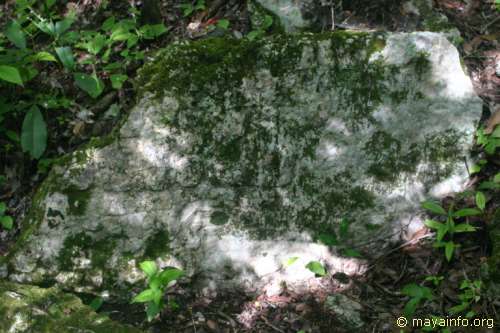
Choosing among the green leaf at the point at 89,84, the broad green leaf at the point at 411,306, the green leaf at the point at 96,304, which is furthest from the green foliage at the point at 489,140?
the green leaf at the point at 89,84

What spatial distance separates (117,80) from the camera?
14.1 ft

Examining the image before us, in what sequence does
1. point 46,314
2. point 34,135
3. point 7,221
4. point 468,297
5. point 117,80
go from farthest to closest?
1. point 117,80
2. point 34,135
3. point 7,221
4. point 468,297
5. point 46,314

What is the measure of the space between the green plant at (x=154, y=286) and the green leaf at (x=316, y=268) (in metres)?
0.81

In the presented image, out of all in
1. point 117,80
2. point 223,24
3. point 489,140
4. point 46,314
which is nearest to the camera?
point 46,314

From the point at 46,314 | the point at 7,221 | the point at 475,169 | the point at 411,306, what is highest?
the point at 46,314

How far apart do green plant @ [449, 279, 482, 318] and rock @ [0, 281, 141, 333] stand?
176 centimetres

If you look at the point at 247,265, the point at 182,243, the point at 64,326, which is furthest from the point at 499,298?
the point at 64,326

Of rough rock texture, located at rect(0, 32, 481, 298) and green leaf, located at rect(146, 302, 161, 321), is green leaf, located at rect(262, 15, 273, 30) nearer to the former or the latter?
rough rock texture, located at rect(0, 32, 481, 298)

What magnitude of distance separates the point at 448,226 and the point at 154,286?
1824 millimetres

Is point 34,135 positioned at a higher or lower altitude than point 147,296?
higher

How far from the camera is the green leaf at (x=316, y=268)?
3129mm

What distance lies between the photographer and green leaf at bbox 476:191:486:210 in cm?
302

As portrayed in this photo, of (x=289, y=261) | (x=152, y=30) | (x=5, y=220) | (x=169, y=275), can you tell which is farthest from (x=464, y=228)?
(x=5, y=220)

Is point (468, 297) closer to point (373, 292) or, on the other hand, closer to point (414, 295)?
point (414, 295)
